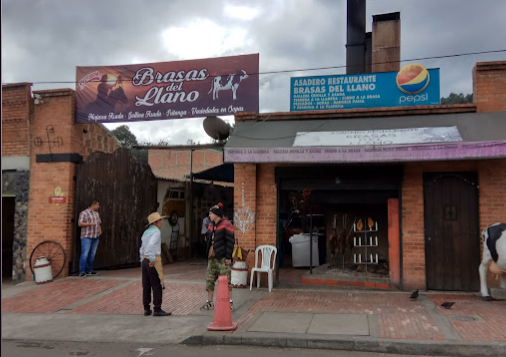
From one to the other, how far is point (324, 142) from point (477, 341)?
14.4ft

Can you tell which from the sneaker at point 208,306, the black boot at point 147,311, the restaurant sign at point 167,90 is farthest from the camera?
the restaurant sign at point 167,90

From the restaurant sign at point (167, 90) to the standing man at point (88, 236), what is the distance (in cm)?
247

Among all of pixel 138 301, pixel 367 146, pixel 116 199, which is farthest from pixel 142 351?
pixel 116 199

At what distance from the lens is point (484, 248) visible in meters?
8.30

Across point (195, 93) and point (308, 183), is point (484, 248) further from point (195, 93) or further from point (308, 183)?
point (195, 93)

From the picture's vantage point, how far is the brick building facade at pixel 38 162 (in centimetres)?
1119

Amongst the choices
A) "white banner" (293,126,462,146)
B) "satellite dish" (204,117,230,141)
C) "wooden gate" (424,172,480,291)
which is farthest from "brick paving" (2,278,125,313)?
"wooden gate" (424,172,480,291)

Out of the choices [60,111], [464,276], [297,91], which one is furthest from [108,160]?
[464,276]

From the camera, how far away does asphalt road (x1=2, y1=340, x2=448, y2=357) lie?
18.7ft

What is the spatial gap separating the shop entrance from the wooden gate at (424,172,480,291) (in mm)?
843

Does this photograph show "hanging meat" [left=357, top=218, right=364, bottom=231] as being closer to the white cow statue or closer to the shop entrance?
the shop entrance

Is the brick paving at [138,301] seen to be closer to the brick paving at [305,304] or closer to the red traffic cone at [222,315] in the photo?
the brick paving at [305,304]

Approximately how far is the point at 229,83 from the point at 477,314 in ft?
24.6

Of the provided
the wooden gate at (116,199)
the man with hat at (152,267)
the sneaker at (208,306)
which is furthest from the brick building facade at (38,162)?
the sneaker at (208,306)
